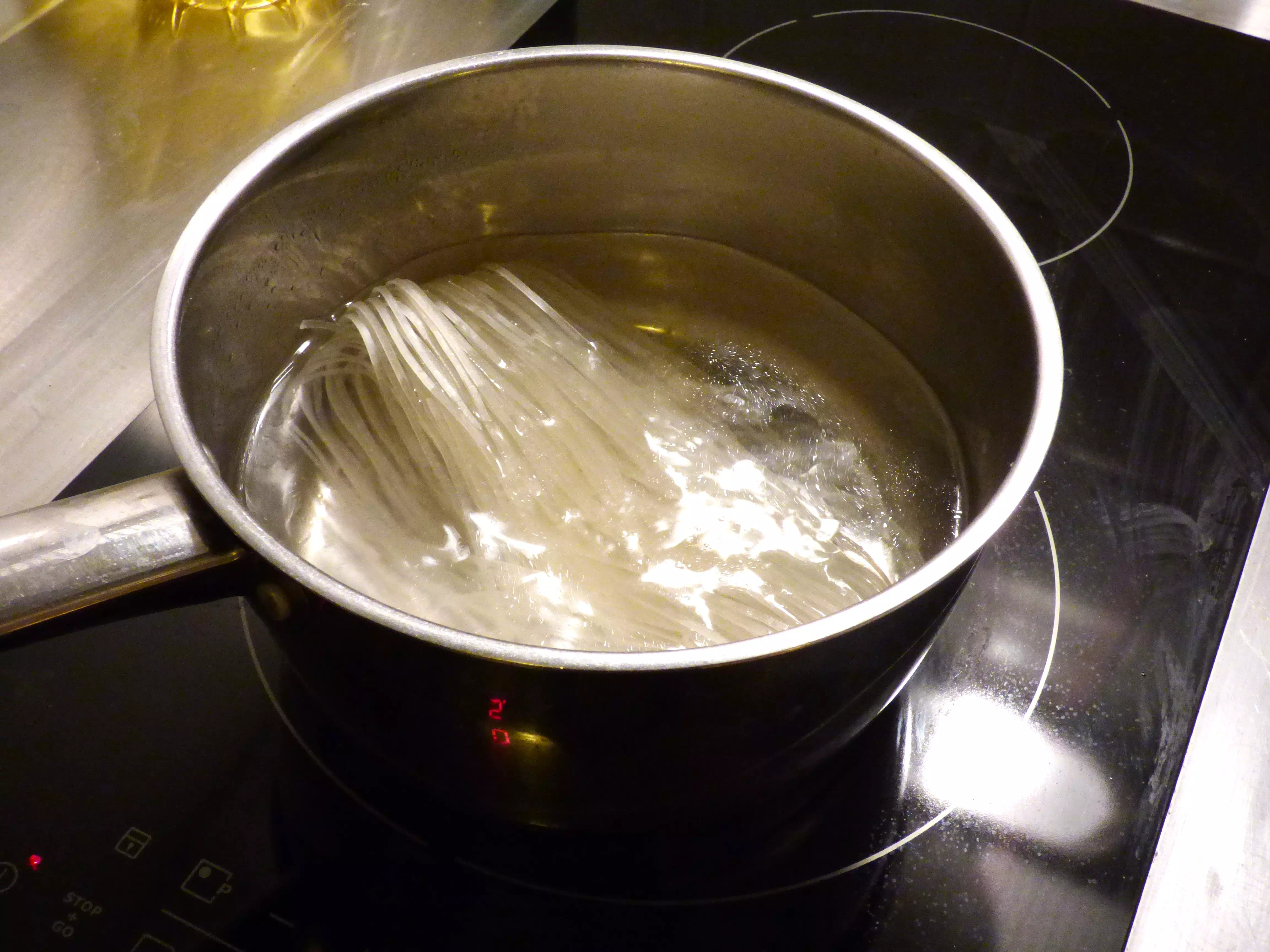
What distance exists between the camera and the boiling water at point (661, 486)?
584 millimetres

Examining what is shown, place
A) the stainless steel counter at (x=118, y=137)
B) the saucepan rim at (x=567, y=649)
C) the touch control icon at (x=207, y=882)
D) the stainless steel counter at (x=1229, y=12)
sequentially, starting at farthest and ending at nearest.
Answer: the stainless steel counter at (x=1229, y=12) < the stainless steel counter at (x=118, y=137) < the touch control icon at (x=207, y=882) < the saucepan rim at (x=567, y=649)

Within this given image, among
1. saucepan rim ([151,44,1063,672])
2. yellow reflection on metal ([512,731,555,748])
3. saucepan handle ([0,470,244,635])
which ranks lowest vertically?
Answer: yellow reflection on metal ([512,731,555,748])

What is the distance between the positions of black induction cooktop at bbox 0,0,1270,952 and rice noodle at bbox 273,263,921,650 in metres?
0.09

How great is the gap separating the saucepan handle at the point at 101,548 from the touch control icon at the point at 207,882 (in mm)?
177

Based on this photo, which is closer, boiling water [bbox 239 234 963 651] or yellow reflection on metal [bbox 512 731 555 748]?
yellow reflection on metal [bbox 512 731 555 748]

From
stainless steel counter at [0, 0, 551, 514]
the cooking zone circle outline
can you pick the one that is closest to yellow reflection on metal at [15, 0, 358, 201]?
stainless steel counter at [0, 0, 551, 514]

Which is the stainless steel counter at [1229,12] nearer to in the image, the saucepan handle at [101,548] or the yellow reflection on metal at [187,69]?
the yellow reflection on metal at [187,69]

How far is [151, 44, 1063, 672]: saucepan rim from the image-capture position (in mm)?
359

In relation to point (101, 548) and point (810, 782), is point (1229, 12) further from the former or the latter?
point (101, 548)

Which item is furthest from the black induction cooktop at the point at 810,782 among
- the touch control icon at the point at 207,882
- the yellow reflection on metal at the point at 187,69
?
the yellow reflection on metal at the point at 187,69

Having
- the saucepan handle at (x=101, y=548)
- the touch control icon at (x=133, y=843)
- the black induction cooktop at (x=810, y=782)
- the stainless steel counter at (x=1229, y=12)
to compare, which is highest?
the stainless steel counter at (x=1229, y=12)

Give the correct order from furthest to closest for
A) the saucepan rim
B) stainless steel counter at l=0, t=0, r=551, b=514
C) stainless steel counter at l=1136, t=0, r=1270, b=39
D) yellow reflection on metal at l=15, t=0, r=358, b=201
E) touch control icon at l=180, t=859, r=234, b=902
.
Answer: stainless steel counter at l=1136, t=0, r=1270, b=39
yellow reflection on metal at l=15, t=0, r=358, b=201
stainless steel counter at l=0, t=0, r=551, b=514
touch control icon at l=180, t=859, r=234, b=902
the saucepan rim

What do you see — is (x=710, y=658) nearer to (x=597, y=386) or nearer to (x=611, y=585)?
(x=611, y=585)

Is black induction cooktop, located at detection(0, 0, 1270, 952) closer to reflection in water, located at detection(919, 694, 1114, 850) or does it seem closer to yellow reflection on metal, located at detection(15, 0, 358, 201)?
reflection in water, located at detection(919, 694, 1114, 850)
